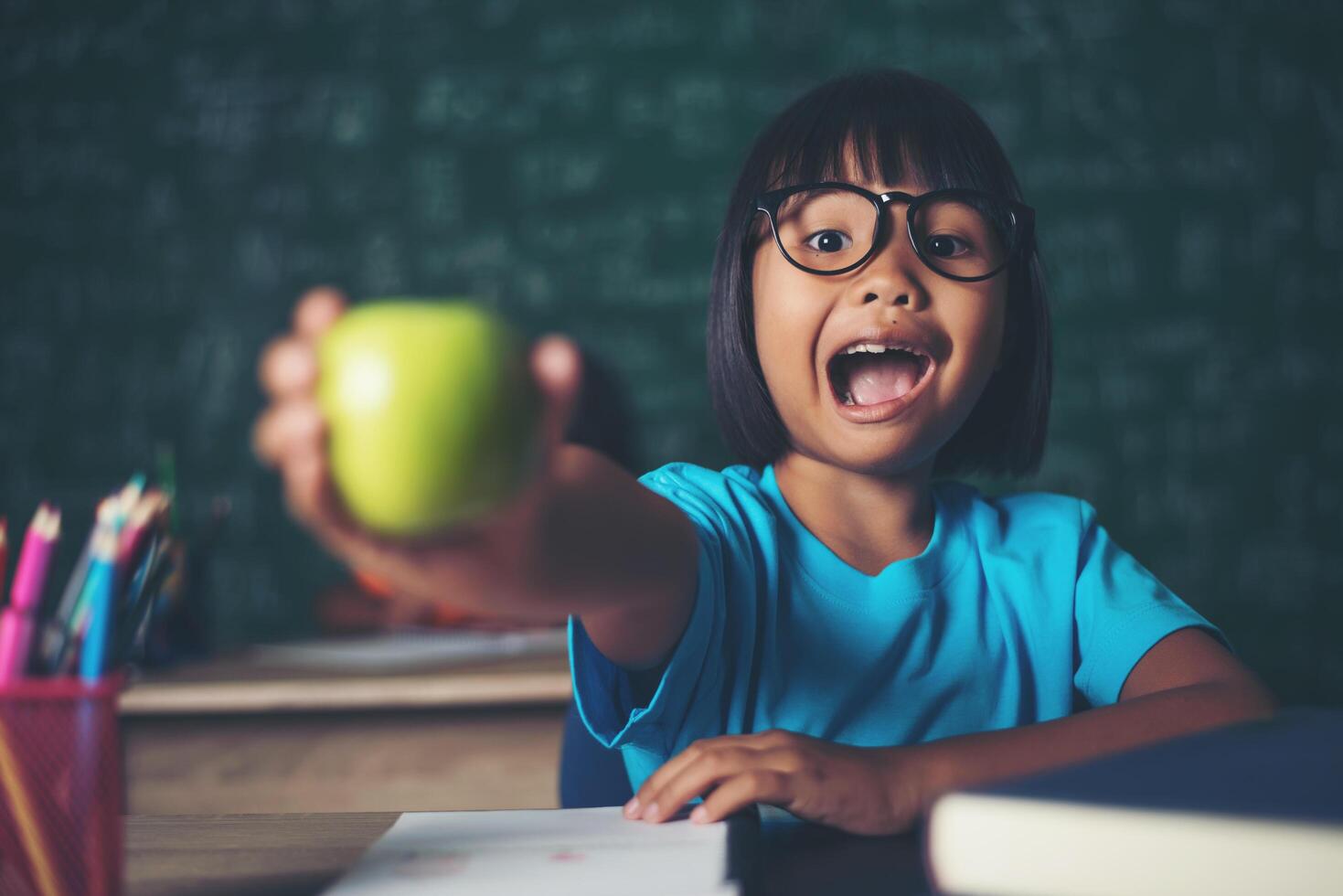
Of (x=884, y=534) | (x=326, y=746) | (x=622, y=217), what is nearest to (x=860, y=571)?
(x=884, y=534)

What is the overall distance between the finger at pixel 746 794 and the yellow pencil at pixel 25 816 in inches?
11.8

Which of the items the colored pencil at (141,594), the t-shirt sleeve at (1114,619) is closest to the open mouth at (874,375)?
the t-shirt sleeve at (1114,619)

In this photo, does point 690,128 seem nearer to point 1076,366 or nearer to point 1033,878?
point 1076,366

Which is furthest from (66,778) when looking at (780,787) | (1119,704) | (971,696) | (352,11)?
(352,11)

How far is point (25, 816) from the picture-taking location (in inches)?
15.9

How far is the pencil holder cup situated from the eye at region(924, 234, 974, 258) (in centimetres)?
69

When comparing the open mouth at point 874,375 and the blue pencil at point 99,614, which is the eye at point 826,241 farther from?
the blue pencil at point 99,614

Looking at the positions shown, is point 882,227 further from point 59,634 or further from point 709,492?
point 59,634

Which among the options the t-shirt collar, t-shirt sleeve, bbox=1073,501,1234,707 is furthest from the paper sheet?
t-shirt sleeve, bbox=1073,501,1234,707

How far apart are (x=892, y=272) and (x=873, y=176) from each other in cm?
11

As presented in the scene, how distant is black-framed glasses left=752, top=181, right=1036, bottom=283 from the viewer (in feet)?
2.85

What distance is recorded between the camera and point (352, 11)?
8.61 ft

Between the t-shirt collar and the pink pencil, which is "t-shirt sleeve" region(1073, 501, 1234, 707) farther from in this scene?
the pink pencil

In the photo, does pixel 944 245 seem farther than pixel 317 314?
Yes
